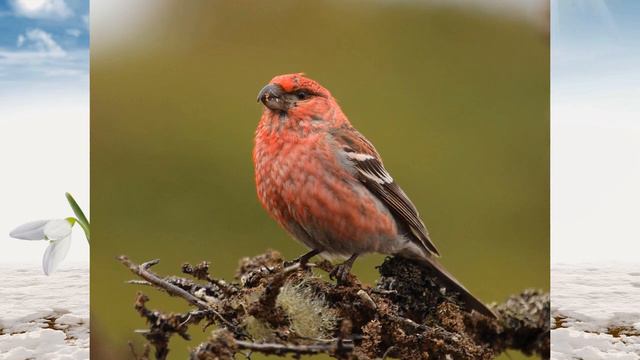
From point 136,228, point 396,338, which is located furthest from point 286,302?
point 136,228

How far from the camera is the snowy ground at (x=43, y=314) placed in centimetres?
491

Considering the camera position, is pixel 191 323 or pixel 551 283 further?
pixel 551 283

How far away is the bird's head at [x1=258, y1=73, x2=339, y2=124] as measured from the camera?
4.36 m

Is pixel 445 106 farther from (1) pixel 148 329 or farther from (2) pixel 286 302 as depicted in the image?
(1) pixel 148 329

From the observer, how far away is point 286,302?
4.35 metres

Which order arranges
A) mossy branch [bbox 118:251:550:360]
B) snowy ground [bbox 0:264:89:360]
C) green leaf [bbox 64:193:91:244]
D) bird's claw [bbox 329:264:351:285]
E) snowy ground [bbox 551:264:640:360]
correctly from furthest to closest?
snowy ground [bbox 551:264:640:360] → snowy ground [bbox 0:264:89:360] → green leaf [bbox 64:193:91:244] → bird's claw [bbox 329:264:351:285] → mossy branch [bbox 118:251:550:360]

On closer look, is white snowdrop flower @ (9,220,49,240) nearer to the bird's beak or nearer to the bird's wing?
the bird's beak

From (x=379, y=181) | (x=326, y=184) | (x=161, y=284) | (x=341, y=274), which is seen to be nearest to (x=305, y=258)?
(x=341, y=274)

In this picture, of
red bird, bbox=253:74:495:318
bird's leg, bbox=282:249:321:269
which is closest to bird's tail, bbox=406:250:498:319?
red bird, bbox=253:74:495:318

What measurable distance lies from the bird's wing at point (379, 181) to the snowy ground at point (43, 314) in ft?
6.12

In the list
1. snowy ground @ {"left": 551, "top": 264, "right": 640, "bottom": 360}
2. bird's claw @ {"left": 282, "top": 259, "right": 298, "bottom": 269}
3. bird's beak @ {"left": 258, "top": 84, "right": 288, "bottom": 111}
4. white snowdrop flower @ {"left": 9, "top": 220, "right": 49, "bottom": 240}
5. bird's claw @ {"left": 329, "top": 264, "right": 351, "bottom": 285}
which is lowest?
snowy ground @ {"left": 551, "top": 264, "right": 640, "bottom": 360}

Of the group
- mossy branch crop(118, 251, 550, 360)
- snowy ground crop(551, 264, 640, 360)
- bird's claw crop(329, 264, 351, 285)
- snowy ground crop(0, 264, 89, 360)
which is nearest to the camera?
mossy branch crop(118, 251, 550, 360)

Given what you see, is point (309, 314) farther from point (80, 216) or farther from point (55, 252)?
point (55, 252)

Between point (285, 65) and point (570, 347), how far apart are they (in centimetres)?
268
